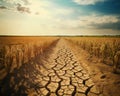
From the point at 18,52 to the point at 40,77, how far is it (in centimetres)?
134

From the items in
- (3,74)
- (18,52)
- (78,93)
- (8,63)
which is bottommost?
(78,93)

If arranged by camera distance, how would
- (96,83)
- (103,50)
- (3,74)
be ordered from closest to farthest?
(96,83) → (3,74) → (103,50)

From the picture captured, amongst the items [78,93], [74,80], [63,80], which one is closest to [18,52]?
[63,80]

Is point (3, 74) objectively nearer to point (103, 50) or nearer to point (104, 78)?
point (104, 78)

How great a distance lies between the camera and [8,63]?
397 centimetres

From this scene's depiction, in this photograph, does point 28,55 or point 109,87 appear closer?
point 109,87

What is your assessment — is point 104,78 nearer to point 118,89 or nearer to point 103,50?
point 118,89

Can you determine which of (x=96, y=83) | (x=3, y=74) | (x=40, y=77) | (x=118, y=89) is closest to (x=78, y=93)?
(x=96, y=83)

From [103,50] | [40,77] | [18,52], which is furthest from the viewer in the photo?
[103,50]

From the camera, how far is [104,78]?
12.3 ft

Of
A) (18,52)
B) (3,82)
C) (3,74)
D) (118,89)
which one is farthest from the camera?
(18,52)

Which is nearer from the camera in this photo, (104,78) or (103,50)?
(104,78)

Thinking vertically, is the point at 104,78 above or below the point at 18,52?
below

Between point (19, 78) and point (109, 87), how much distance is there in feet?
8.65
